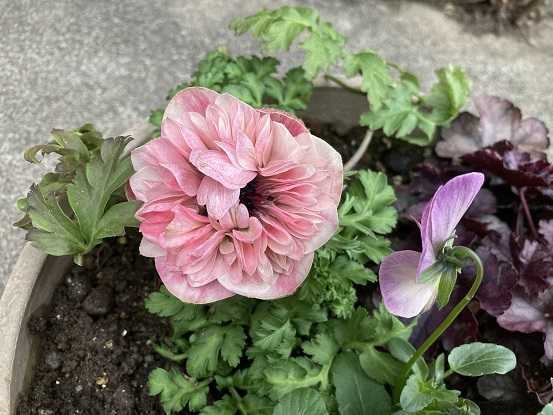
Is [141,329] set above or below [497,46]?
below

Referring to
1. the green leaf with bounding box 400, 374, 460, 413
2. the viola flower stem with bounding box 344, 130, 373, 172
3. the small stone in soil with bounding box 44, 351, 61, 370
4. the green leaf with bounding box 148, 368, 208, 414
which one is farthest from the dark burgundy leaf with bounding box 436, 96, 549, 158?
the small stone in soil with bounding box 44, 351, 61, 370

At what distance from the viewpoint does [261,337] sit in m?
0.96

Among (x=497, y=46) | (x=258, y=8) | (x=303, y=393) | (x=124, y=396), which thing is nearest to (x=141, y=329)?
(x=124, y=396)

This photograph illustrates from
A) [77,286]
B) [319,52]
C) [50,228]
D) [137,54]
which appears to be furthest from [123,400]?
[137,54]

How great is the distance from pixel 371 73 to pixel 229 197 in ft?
1.69

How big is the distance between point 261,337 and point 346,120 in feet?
1.77

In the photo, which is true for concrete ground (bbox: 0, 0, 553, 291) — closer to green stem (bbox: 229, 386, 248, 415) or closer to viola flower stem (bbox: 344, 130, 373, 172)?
viola flower stem (bbox: 344, 130, 373, 172)

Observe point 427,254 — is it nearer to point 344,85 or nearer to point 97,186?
point 97,186

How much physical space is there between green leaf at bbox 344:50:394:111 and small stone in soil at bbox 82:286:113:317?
1.76 ft

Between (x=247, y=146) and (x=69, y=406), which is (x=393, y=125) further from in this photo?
(x=69, y=406)

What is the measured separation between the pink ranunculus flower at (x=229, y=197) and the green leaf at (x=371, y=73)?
0.38 m

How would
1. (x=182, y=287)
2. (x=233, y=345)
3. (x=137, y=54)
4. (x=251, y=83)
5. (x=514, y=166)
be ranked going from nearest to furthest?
(x=182, y=287)
(x=233, y=345)
(x=251, y=83)
(x=514, y=166)
(x=137, y=54)

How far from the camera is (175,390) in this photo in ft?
3.21

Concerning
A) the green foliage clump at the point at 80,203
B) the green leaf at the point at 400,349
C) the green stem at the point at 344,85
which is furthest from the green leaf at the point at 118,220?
the green stem at the point at 344,85
